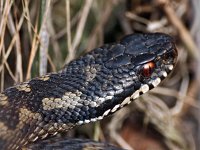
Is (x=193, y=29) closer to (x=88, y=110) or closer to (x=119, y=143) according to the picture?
(x=119, y=143)

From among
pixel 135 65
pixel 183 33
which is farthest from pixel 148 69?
pixel 183 33

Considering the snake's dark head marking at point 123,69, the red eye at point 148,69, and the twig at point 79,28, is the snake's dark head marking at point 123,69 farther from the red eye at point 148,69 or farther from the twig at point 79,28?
the twig at point 79,28

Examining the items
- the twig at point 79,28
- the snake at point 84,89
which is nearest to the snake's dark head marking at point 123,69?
the snake at point 84,89

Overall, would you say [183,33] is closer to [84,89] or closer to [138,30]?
[138,30]

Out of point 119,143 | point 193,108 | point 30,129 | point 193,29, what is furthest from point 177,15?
point 30,129

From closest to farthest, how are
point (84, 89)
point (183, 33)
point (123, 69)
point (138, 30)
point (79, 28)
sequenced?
1. point (84, 89)
2. point (123, 69)
3. point (79, 28)
4. point (183, 33)
5. point (138, 30)

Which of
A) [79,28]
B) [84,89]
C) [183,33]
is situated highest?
[79,28]
